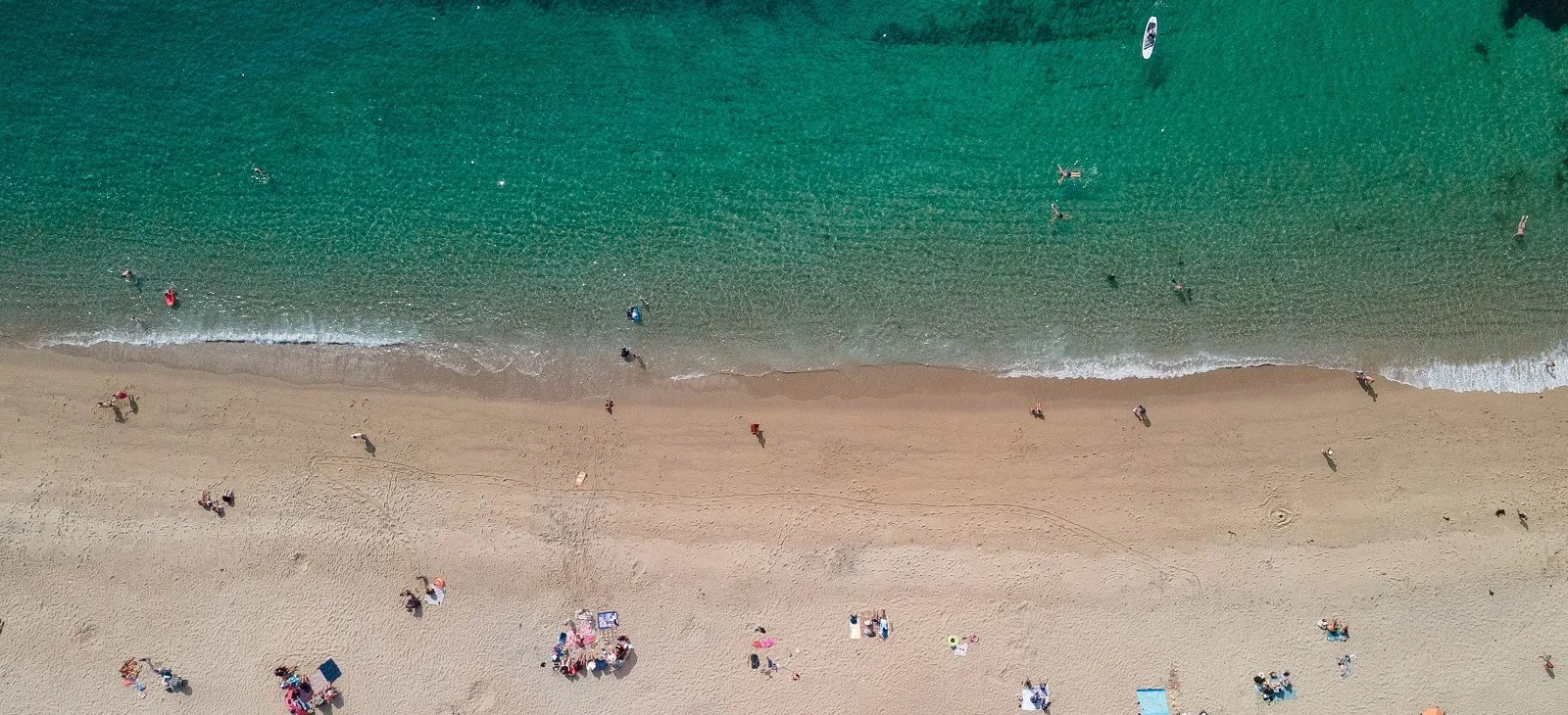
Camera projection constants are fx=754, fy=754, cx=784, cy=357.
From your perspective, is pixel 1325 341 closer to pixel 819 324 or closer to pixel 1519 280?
pixel 1519 280

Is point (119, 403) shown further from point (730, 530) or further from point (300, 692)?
point (730, 530)

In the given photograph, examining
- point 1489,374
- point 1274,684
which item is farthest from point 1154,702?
point 1489,374

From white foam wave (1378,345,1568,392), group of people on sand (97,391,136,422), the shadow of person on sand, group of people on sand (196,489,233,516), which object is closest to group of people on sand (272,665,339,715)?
group of people on sand (196,489,233,516)

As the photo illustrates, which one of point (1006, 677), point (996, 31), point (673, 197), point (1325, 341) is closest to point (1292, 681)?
point (1006, 677)

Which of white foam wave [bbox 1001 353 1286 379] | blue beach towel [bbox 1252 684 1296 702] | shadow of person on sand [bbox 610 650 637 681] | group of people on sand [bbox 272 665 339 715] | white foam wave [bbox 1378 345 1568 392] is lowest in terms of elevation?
group of people on sand [bbox 272 665 339 715]

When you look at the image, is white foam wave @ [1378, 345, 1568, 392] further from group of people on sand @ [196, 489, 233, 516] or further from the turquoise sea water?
group of people on sand @ [196, 489, 233, 516]

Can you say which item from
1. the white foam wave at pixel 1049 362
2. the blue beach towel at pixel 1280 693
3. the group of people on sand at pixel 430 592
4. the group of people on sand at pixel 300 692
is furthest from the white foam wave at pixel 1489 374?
the group of people on sand at pixel 300 692

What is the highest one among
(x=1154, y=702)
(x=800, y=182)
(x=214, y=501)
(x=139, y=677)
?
(x=800, y=182)

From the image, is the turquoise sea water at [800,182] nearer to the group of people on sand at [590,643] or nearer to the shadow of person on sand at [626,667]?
the group of people on sand at [590,643]
